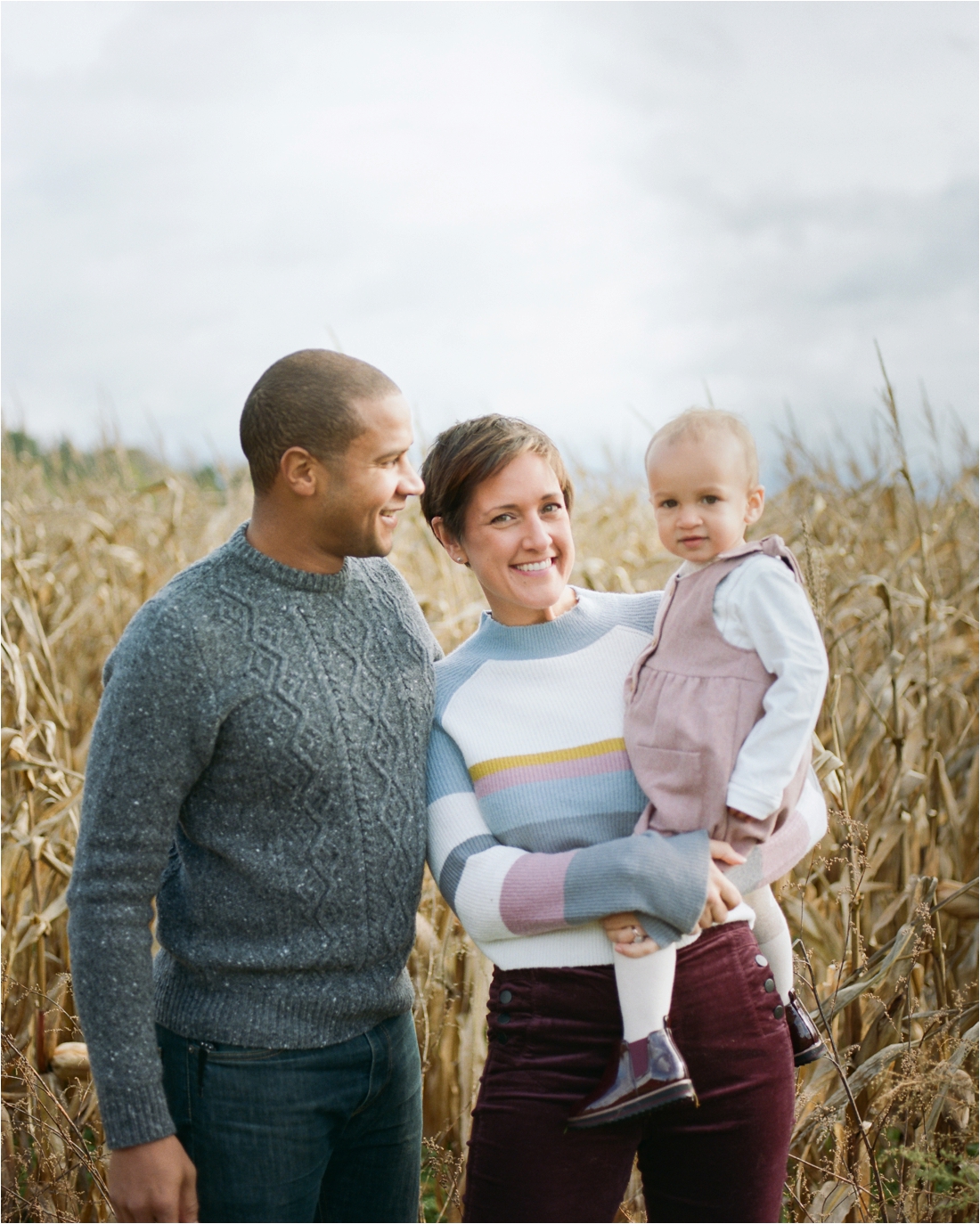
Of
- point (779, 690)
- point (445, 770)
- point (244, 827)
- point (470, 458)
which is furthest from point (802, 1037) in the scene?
point (470, 458)

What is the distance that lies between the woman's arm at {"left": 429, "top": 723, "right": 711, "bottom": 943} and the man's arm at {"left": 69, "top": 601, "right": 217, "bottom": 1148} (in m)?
0.45

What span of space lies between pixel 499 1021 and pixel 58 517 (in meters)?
4.52

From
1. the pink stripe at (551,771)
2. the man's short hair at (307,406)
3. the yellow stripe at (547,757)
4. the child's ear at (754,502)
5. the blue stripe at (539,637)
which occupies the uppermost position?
the man's short hair at (307,406)

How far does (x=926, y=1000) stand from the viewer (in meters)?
2.83

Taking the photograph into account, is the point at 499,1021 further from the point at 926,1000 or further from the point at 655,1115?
the point at 926,1000

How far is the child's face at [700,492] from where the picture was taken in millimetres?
1790

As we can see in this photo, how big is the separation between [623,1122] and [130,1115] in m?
0.73

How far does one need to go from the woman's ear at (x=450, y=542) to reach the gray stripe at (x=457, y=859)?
1.72 feet

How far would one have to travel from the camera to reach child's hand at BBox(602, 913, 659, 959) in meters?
1.60

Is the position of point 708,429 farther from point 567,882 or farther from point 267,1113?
point 267,1113

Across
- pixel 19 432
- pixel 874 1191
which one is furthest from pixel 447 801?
pixel 19 432

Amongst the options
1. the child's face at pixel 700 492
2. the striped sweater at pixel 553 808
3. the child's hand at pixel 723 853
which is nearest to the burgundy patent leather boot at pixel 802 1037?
the striped sweater at pixel 553 808

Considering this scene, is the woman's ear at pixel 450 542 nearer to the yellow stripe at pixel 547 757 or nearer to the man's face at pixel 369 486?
the man's face at pixel 369 486

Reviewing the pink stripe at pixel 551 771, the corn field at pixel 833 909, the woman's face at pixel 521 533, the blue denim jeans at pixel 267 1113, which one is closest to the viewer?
the blue denim jeans at pixel 267 1113
